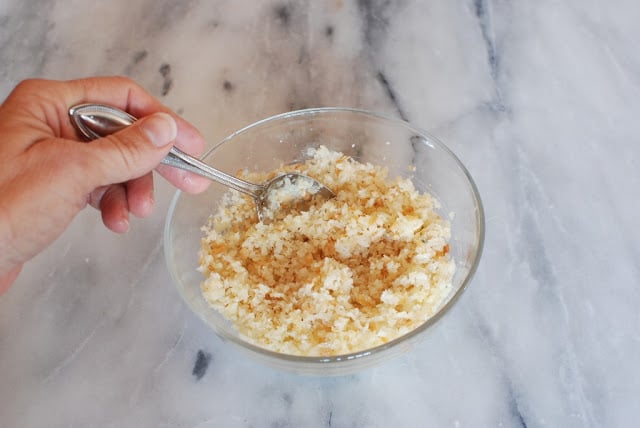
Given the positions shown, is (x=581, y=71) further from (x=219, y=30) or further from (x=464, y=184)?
(x=219, y=30)

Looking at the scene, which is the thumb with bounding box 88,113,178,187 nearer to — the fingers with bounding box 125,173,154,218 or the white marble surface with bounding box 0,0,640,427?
the fingers with bounding box 125,173,154,218

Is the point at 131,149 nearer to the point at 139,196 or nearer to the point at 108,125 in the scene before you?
the point at 108,125

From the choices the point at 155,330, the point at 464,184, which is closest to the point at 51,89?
the point at 155,330

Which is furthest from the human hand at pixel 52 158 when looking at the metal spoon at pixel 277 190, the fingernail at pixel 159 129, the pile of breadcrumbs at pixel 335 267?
the pile of breadcrumbs at pixel 335 267

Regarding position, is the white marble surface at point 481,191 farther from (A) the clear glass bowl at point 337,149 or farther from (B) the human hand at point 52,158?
(B) the human hand at point 52,158

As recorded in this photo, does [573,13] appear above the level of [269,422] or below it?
above

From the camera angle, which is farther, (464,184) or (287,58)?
(287,58)

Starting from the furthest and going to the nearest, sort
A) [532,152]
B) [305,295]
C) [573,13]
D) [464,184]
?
[573,13] < [532,152] < [464,184] < [305,295]

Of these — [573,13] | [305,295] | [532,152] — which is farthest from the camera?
[573,13]
